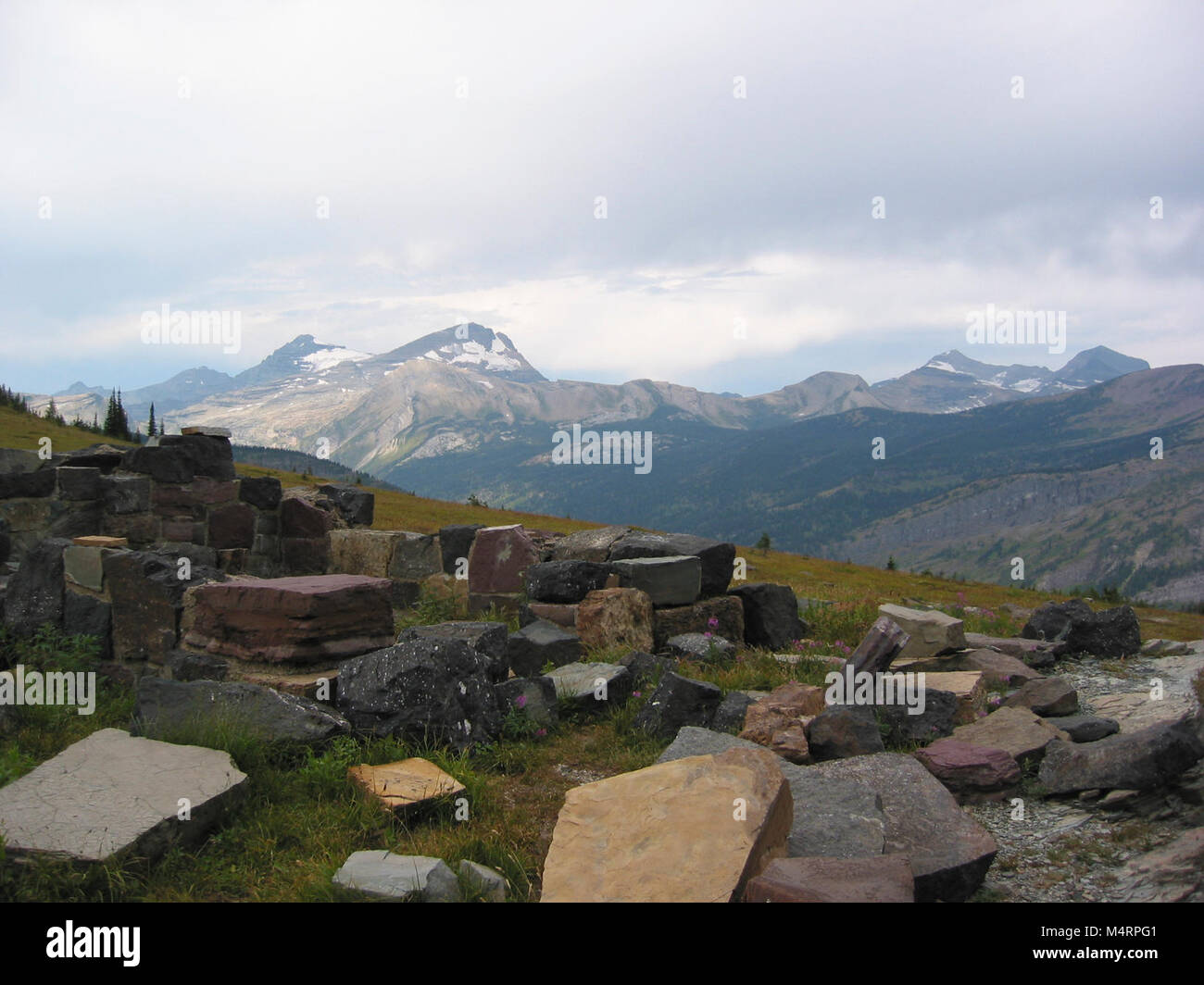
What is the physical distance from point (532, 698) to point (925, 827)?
4044mm

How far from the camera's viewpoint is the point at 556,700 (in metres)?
8.92

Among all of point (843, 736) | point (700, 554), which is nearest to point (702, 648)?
point (700, 554)

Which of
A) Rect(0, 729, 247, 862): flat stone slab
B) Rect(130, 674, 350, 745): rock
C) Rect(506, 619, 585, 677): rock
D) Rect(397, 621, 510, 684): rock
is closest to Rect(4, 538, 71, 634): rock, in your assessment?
Rect(130, 674, 350, 745): rock

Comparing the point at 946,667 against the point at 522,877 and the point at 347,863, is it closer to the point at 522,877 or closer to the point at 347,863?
the point at 522,877

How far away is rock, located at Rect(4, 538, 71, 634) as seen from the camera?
33.4 ft

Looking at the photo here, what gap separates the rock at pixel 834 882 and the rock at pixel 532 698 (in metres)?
3.93

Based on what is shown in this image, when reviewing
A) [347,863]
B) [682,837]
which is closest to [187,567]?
[347,863]

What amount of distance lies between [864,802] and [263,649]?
6.01m

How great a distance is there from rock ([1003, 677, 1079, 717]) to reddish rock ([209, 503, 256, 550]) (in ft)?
42.6

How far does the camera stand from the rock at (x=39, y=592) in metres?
10.2

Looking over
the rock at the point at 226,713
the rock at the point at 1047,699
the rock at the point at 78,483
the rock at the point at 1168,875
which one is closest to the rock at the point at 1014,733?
the rock at the point at 1047,699

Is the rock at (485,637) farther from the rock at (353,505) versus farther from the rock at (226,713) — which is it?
the rock at (353,505)

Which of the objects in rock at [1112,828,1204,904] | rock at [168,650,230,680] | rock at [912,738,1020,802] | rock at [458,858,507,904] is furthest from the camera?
rock at [168,650,230,680]

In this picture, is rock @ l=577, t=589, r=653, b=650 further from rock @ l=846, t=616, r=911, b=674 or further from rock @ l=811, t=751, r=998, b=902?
rock @ l=811, t=751, r=998, b=902
